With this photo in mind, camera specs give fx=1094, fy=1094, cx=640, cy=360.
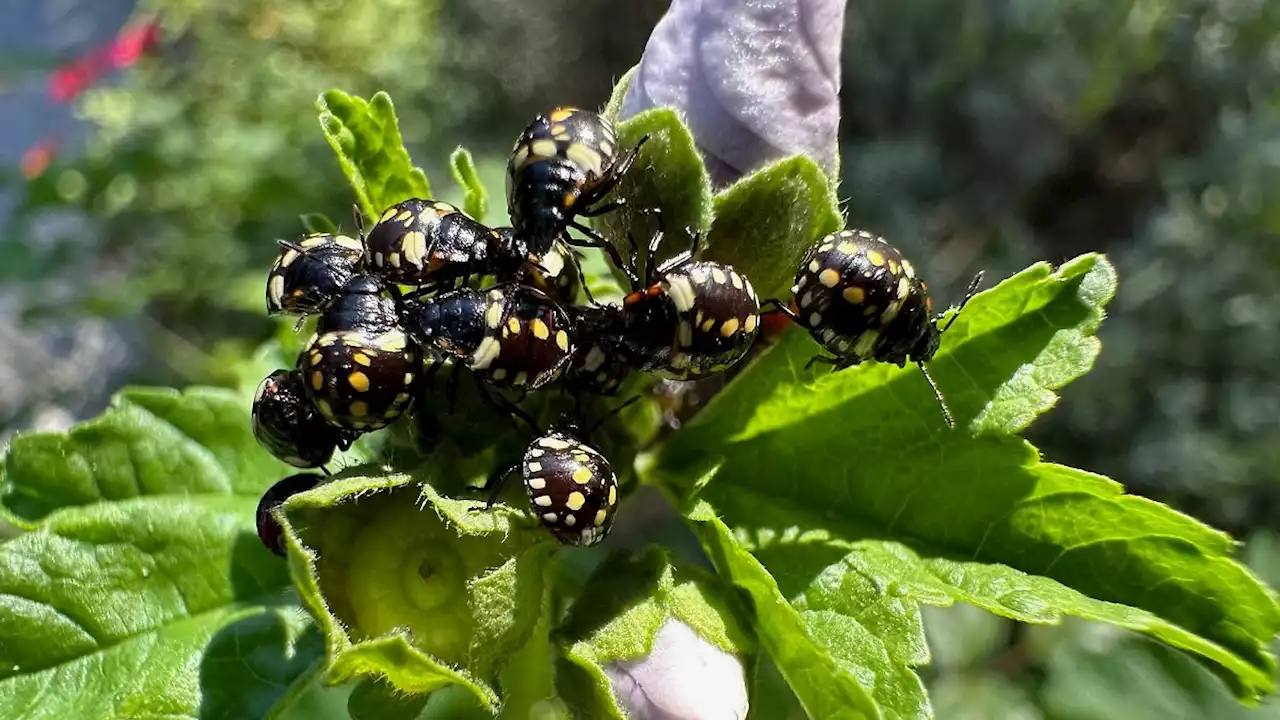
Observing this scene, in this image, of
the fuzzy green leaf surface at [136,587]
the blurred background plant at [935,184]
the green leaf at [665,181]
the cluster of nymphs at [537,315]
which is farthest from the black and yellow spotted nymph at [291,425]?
the blurred background plant at [935,184]

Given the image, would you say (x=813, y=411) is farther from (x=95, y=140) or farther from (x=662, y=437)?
(x=95, y=140)

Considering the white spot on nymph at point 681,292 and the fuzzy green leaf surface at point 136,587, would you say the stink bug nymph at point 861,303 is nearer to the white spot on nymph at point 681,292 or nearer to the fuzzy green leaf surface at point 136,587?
the white spot on nymph at point 681,292

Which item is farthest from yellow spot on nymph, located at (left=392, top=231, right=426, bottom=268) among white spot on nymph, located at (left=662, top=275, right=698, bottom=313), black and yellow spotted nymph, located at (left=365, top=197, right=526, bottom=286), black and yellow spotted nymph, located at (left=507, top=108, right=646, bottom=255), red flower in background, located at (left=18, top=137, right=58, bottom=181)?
red flower in background, located at (left=18, top=137, right=58, bottom=181)

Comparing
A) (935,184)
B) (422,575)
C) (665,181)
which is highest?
(665,181)

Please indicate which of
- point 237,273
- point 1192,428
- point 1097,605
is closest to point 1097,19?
point 1192,428

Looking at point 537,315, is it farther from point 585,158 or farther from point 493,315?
point 585,158

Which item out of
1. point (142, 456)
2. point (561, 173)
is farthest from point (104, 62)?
point (561, 173)
